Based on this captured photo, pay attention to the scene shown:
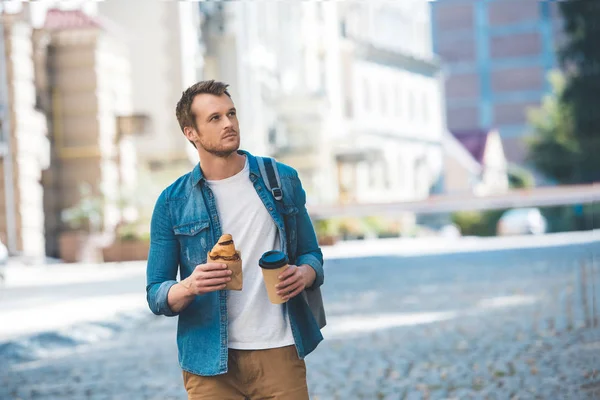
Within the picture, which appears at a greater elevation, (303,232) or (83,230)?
(303,232)

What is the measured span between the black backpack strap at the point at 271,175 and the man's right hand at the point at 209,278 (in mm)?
338

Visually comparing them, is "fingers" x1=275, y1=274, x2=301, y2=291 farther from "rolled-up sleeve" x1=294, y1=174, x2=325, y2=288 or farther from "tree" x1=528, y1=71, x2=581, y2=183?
"tree" x1=528, y1=71, x2=581, y2=183

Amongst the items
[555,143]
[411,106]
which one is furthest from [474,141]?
[411,106]

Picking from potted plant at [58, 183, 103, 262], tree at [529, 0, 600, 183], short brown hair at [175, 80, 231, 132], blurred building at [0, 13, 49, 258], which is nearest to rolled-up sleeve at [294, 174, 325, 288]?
short brown hair at [175, 80, 231, 132]

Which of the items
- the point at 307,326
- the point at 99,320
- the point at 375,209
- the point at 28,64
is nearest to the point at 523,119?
the point at 375,209

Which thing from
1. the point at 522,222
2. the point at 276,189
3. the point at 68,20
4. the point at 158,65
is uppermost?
the point at 68,20

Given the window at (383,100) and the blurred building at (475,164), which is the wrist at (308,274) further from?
the blurred building at (475,164)

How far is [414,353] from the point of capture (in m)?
8.98

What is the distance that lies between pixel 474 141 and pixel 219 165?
6503 centimetres

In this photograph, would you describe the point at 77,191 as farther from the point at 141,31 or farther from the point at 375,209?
the point at 375,209

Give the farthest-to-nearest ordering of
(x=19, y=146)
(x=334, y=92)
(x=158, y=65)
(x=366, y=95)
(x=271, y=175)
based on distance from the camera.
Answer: (x=366, y=95) → (x=334, y=92) → (x=158, y=65) → (x=19, y=146) → (x=271, y=175)

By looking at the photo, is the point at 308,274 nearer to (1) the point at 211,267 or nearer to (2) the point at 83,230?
(1) the point at 211,267

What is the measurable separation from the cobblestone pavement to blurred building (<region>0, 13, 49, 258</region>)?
1251 centimetres

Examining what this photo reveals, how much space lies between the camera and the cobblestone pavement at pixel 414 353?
7.33 m
